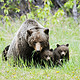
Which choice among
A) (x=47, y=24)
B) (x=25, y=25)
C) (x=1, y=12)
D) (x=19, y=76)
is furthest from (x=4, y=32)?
(x=19, y=76)

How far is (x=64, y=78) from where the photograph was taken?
13.4 feet

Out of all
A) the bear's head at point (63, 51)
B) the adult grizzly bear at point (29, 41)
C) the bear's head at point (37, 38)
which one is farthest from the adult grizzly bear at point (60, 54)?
the bear's head at point (37, 38)

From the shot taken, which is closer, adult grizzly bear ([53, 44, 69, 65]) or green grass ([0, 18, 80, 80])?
green grass ([0, 18, 80, 80])

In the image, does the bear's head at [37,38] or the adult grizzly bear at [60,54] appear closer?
the bear's head at [37,38]

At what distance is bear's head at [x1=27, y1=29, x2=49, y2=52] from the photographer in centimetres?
496

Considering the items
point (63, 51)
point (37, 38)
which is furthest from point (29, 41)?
point (63, 51)

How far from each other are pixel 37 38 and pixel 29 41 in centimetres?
24

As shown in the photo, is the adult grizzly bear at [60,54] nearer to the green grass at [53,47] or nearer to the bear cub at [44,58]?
the bear cub at [44,58]

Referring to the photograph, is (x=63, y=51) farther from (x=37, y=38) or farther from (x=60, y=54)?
(x=37, y=38)

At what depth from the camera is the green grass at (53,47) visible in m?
4.29

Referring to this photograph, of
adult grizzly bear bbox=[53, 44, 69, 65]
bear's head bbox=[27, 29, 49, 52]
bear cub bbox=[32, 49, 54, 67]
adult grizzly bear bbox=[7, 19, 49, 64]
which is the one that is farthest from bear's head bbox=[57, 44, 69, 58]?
bear's head bbox=[27, 29, 49, 52]

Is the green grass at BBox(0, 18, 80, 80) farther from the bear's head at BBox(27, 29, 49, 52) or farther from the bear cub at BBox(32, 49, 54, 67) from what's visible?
the bear's head at BBox(27, 29, 49, 52)

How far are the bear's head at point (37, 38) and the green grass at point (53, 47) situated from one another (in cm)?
64

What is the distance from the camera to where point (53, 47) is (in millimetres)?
8047
